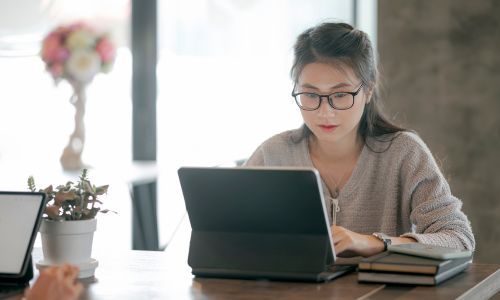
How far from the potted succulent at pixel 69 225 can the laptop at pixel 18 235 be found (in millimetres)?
33

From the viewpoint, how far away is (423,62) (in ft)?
17.1

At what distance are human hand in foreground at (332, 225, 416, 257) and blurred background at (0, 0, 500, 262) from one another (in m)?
2.02

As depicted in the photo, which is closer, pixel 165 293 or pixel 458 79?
pixel 165 293

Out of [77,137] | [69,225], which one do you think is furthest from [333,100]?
[77,137]

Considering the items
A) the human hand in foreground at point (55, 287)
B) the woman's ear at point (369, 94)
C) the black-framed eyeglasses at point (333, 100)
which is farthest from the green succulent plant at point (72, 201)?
the woman's ear at point (369, 94)

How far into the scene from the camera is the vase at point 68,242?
2.09 metres

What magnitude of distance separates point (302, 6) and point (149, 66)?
1.71 metres

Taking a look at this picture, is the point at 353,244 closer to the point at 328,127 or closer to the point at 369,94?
the point at 328,127

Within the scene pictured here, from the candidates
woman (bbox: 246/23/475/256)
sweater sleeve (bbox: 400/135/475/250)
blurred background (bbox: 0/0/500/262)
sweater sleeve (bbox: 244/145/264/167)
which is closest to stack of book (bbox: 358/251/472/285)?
sweater sleeve (bbox: 400/135/475/250)

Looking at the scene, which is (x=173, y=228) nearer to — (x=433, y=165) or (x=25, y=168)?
(x=25, y=168)

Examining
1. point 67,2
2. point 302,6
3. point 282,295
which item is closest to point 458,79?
point 302,6

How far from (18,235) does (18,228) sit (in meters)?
0.02

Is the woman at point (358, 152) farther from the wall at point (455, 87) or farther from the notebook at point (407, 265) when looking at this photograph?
the wall at point (455, 87)

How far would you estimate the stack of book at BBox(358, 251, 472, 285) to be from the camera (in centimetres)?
201
